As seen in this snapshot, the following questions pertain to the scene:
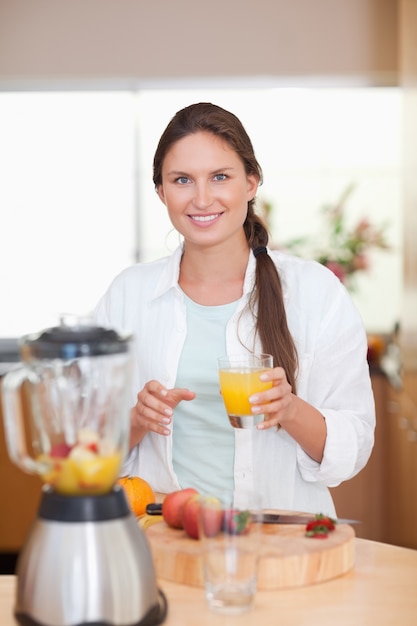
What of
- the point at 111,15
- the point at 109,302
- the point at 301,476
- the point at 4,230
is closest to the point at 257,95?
the point at 111,15

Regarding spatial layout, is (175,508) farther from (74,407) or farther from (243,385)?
(74,407)

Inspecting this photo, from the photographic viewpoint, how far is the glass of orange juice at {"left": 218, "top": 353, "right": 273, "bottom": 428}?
67.9 inches

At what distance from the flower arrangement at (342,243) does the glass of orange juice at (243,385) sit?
2.85m

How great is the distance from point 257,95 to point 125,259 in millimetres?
1141

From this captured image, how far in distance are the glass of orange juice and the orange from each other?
215mm

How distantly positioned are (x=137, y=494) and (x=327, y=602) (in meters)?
0.49

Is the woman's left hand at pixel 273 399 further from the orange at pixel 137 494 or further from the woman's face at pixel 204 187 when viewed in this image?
the woman's face at pixel 204 187

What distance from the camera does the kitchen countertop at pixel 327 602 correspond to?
1.35m

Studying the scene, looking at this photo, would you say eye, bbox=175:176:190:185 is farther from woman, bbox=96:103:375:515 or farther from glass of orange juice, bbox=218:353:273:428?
glass of orange juice, bbox=218:353:273:428

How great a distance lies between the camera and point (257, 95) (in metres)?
5.02

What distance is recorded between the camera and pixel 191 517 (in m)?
1.54

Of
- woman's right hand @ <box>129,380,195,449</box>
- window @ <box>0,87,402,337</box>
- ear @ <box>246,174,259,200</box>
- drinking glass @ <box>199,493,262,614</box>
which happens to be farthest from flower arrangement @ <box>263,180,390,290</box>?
drinking glass @ <box>199,493,262,614</box>

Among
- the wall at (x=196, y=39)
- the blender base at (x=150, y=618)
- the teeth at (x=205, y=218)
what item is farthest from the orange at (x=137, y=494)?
the wall at (x=196, y=39)

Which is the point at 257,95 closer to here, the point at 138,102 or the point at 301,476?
the point at 138,102
